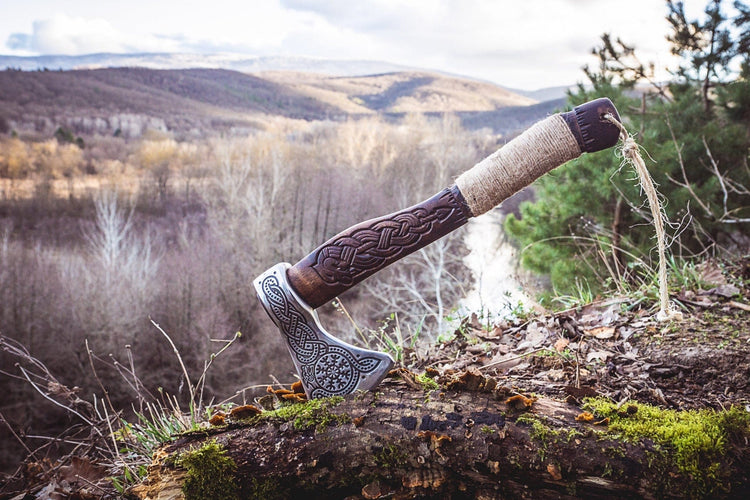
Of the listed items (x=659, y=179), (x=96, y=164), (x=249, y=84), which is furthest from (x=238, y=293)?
(x=249, y=84)

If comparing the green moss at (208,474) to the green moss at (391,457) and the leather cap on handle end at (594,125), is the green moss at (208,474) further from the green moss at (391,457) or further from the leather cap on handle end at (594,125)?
the leather cap on handle end at (594,125)

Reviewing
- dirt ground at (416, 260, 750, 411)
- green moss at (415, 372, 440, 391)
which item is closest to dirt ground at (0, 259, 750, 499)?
dirt ground at (416, 260, 750, 411)

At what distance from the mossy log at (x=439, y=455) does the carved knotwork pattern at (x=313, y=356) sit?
0.12 m

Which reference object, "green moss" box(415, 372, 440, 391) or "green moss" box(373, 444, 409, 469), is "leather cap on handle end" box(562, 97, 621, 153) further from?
"green moss" box(373, 444, 409, 469)

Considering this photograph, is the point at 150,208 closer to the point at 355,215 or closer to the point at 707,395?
the point at 355,215

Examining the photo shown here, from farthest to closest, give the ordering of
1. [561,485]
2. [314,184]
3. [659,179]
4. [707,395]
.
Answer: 1. [314,184]
2. [659,179]
3. [707,395]
4. [561,485]

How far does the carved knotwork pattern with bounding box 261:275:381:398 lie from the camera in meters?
1.85

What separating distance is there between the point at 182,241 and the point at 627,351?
2222cm

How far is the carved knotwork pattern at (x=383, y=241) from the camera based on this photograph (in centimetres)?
191

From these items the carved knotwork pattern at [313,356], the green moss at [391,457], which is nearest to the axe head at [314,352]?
the carved knotwork pattern at [313,356]

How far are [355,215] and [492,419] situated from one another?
2124cm

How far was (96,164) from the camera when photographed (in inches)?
889

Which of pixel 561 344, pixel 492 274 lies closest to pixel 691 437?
pixel 561 344

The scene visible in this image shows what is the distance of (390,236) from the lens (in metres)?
1.91
